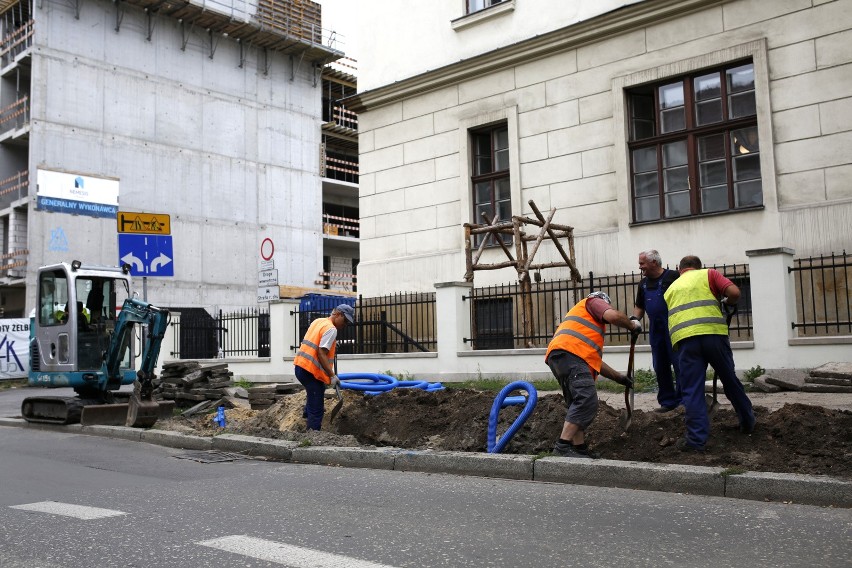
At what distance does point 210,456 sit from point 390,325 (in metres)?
8.29

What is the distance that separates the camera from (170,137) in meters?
36.8

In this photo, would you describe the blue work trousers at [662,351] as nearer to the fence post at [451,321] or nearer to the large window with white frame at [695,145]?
the fence post at [451,321]

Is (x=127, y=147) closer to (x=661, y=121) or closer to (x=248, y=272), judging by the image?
(x=248, y=272)

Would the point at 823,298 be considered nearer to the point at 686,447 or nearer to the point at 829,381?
the point at 829,381

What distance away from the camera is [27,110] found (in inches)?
1309

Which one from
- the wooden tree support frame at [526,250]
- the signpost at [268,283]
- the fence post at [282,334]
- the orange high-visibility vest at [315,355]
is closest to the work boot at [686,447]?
the orange high-visibility vest at [315,355]

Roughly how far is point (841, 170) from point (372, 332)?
9.76 metres

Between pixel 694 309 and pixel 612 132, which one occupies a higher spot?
pixel 612 132

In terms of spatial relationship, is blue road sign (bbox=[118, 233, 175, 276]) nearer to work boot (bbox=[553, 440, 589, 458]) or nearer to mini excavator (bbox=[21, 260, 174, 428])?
mini excavator (bbox=[21, 260, 174, 428])

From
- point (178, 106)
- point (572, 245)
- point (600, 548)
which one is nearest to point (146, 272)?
point (572, 245)

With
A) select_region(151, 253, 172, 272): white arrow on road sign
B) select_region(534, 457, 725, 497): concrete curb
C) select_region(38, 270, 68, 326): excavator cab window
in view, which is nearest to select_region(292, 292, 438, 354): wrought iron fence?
select_region(151, 253, 172, 272): white arrow on road sign

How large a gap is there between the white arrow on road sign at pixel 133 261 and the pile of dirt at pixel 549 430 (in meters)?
3.50

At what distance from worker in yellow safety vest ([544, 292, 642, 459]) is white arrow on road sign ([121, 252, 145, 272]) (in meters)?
9.36

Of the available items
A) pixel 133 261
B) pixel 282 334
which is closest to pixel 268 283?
pixel 282 334
